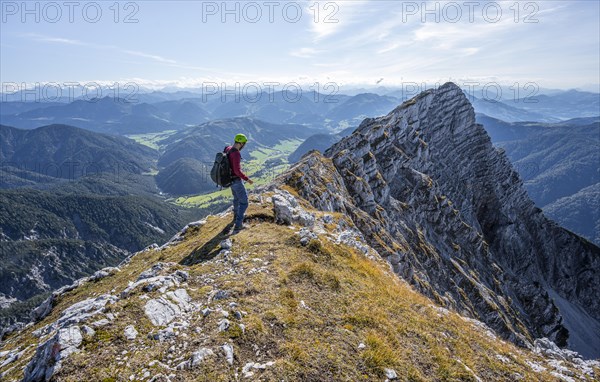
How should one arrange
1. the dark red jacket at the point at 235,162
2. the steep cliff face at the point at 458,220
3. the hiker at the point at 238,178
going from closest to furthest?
the hiker at the point at 238,178, the dark red jacket at the point at 235,162, the steep cliff face at the point at 458,220

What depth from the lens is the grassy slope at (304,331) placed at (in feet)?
33.3

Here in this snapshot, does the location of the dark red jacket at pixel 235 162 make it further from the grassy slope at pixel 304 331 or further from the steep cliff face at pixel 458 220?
the steep cliff face at pixel 458 220

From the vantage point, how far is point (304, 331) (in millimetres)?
12344

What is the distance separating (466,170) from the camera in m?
108

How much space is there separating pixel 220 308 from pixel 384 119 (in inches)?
3567

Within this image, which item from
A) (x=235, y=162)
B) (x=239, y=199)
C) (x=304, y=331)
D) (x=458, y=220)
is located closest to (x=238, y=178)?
(x=235, y=162)

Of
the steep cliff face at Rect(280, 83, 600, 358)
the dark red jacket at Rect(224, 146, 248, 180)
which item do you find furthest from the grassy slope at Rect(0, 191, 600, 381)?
the steep cliff face at Rect(280, 83, 600, 358)

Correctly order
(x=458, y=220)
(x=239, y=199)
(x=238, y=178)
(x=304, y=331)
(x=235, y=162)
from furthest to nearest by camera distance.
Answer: (x=458, y=220)
(x=239, y=199)
(x=238, y=178)
(x=235, y=162)
(x=304, y=331)

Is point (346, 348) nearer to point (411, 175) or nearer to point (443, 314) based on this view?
point (443, 314)

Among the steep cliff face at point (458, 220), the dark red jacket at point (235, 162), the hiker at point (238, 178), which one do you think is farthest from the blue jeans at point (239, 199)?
the steep cliff face at point (458, 220)

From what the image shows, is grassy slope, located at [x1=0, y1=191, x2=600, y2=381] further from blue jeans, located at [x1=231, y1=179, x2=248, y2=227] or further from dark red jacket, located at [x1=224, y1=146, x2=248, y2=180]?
dark red jacket, located at [x1=224, y1=146, x2=248, y2=180]

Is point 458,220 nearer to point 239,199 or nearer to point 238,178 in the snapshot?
point 239,199

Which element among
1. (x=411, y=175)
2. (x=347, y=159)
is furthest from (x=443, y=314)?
(x=411, y=175)

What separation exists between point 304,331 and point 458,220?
79.8 m
